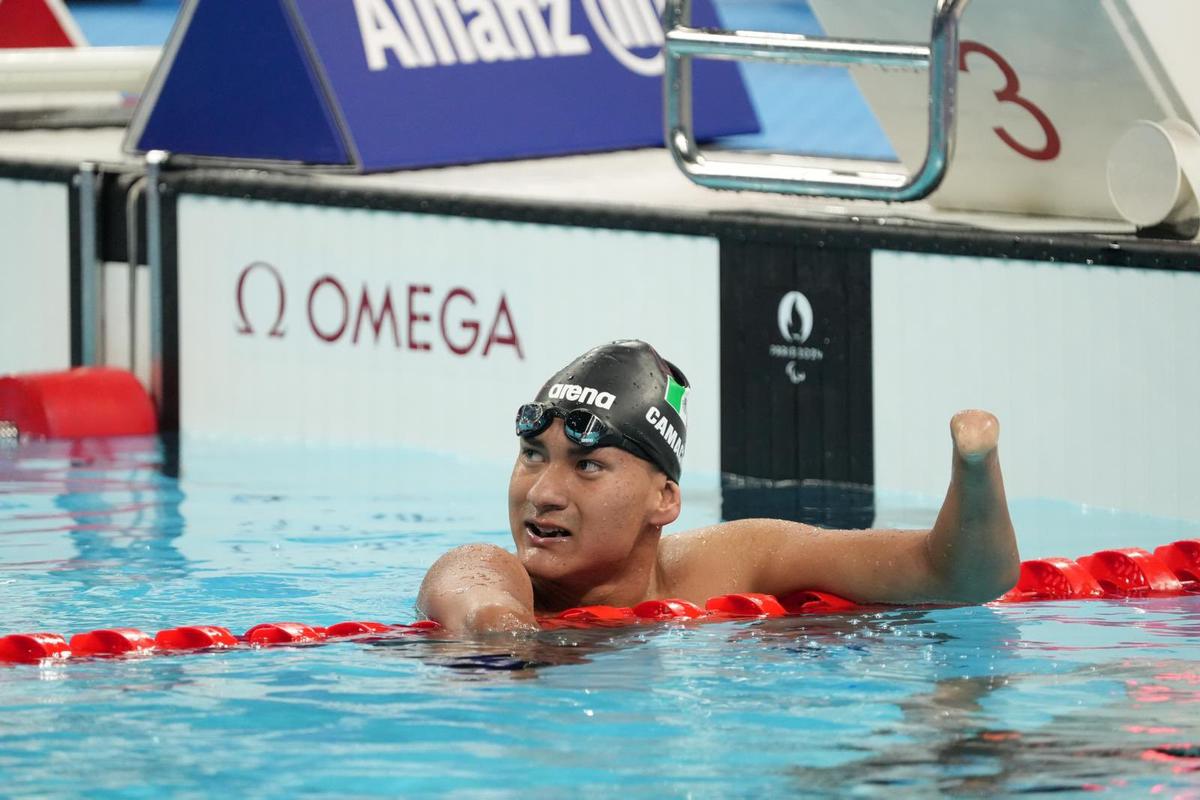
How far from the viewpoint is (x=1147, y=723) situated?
12.8 feet

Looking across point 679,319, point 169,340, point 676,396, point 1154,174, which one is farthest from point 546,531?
point 169,340

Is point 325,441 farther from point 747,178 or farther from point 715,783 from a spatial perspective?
point 715,783

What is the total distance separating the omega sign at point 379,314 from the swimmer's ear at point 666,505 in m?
3.03

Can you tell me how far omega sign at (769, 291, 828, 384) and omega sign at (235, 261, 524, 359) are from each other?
956 millimetres

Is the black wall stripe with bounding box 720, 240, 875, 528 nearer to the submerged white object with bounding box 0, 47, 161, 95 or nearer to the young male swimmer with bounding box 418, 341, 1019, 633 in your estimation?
the young male swimmer with bounding box 418, 341, 1019, 633

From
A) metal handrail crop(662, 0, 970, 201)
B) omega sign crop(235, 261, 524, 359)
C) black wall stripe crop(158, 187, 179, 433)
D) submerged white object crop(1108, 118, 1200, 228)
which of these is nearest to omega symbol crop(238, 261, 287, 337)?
omega sign crop(235, 261, 524, 359)

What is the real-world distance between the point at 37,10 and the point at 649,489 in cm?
684

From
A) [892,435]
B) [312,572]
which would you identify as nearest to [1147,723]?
[312,572]

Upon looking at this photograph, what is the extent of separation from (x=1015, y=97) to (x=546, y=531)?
3044 millimetres

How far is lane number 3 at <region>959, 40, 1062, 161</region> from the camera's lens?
274 inches

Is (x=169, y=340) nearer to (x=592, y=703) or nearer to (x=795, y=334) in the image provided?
(x=795, y=334)

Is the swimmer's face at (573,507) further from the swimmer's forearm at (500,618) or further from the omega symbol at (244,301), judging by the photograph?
the omega symbol at (244,301)

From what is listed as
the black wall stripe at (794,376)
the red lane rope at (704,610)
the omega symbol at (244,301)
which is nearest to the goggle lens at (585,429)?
the red lane rope at (704,610)

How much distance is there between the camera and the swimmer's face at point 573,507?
4457 millimetres
